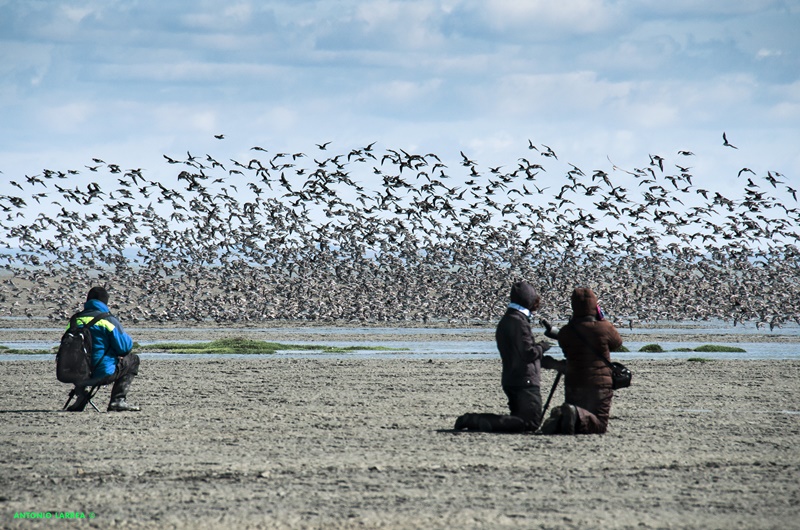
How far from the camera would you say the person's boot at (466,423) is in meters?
14.1

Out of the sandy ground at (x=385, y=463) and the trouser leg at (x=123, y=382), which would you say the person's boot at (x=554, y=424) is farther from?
the trouser leg at (x=123, y=382)

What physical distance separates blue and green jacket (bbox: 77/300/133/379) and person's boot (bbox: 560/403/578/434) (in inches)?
254

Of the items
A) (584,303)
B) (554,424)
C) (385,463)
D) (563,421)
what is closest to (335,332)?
(554,424)

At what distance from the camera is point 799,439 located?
13.6m

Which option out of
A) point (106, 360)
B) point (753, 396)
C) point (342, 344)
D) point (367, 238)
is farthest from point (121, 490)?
point (367, 238)

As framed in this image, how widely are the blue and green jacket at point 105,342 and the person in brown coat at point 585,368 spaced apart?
6.37 meters

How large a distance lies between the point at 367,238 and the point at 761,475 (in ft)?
189

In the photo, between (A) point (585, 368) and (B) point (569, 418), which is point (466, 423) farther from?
(A) point (585, 368)

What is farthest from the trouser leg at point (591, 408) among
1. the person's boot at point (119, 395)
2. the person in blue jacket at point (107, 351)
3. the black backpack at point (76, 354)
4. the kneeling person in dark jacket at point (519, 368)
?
the black backpack at point (76, 354)

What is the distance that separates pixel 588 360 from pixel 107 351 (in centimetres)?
719

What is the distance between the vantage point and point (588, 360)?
44.1 feet

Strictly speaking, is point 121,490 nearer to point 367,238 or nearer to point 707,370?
point 707,370

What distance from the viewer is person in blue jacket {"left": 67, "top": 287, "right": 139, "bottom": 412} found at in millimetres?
15906

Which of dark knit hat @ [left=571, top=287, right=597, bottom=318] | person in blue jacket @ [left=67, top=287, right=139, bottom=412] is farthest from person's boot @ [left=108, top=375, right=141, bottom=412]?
dark knit hat @ [left=571, top=287, right=597, bottom=318]
